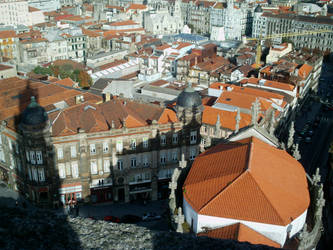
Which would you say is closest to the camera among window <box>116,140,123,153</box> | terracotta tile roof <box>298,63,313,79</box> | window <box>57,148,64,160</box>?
window <box>57,148,64,160</box>

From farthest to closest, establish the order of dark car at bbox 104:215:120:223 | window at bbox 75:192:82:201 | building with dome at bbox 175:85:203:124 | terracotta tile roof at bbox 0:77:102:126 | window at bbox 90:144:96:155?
terracotta tile roof at bbox 0:77:102:126, building with dome at bbox 175:85:203:124, window at bbox 75:192:82:201, window at bbox 90:144:96:155, dark car at bbox 104:215:120:223

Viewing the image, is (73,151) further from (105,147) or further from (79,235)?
(79,235)

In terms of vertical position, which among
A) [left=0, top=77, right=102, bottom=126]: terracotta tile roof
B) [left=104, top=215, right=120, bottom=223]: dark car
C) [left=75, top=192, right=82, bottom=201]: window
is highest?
[left=0, top=77, right=102, bottom=126]: terracotta tile roof

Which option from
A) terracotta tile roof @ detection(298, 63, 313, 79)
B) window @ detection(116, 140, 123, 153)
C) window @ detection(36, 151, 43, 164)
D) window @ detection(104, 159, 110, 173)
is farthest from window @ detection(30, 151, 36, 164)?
terracotta tile roof @ detection(298, 63, 313, 79)

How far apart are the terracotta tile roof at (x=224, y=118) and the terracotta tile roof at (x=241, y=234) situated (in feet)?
116

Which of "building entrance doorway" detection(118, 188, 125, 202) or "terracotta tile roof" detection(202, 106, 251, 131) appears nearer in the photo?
"building entrance doorway" detection(118, 188, 125, 202)

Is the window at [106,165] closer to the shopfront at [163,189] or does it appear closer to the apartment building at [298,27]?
the shopfront at [163,189]

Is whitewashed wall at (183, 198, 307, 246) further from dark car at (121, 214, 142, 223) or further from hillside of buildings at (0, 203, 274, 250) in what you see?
dark car at (121, 214, 142, 223)

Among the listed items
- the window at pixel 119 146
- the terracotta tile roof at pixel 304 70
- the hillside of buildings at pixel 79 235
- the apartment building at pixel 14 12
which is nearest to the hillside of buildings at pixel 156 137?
the hillside of buildings at pixel 79 235

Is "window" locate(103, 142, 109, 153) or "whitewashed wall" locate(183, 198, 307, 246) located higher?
"whitewashed wall" locate(183, 198, 307, 246)

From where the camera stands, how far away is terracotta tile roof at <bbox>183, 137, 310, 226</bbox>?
28.5m

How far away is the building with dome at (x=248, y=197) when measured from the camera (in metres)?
28.2

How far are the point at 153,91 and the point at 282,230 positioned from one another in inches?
2419

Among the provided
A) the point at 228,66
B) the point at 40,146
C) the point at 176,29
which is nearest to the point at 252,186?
the point at 40,146
